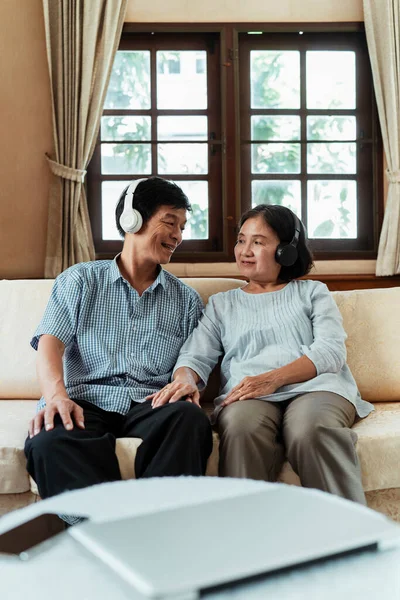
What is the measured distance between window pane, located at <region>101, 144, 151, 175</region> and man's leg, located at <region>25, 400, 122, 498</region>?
2522mm

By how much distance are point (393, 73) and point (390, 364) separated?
7.45ft

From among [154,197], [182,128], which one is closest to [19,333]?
[154,197]

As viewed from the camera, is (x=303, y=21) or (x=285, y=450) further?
(x=303, y=21)

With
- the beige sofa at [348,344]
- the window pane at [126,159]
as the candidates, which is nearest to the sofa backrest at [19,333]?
the beige sofa at [348,344]

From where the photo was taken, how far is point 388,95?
398cm

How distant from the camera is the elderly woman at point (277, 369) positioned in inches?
68.5

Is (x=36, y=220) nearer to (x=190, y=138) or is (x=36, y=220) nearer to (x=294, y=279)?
(x=190, y=138)

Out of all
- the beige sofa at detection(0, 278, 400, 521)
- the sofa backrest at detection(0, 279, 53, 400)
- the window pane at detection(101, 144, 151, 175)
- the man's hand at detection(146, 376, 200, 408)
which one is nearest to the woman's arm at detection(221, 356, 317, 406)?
the man's hand at detection(146, 376, 200, 408)

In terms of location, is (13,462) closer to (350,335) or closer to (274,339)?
(274,339)

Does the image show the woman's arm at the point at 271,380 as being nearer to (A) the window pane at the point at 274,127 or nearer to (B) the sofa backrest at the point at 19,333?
(B) the sofa backrest at the point at 19,333

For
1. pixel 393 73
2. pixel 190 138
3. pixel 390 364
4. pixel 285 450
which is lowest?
pixel 285 450

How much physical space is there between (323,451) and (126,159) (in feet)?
8.92

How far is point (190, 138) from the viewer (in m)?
4.05

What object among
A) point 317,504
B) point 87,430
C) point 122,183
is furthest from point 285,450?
point 122,183
